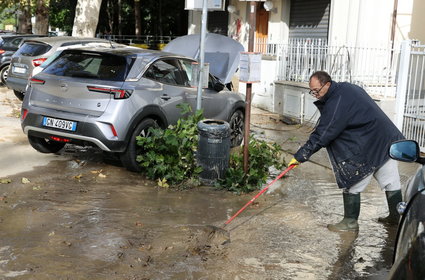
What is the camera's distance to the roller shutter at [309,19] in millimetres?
15117

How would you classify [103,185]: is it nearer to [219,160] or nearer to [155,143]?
[155,143]

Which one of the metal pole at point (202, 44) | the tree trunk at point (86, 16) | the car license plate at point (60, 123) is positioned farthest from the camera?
the tree trunk at point (86, 16)

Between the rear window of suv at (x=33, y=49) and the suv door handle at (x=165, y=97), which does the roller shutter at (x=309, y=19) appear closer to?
the rear window of suv at (x=33, y=49)

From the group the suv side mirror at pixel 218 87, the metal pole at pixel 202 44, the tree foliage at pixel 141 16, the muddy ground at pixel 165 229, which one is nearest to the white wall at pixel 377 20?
the suv side mirror at pixel 218 87

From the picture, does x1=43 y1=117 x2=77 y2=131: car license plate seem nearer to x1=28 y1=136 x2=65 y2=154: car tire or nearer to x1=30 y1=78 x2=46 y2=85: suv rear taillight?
x1=30 y1=78 x2=46 y2=85: suv rear taillight

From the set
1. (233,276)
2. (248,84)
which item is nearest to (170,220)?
(233,276)

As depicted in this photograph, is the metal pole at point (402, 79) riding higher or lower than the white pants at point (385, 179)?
higher

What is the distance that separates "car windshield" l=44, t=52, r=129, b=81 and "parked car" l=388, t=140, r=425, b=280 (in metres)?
4.65

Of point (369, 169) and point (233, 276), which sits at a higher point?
point (369, 169)

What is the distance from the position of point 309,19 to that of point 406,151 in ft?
42.8

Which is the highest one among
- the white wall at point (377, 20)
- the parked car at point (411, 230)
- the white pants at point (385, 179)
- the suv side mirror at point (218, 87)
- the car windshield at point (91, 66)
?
the white wall at point (377, 20)

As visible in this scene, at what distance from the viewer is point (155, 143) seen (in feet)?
23.4

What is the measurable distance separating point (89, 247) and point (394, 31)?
10.4 m

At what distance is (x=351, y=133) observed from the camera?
5.43 meters
